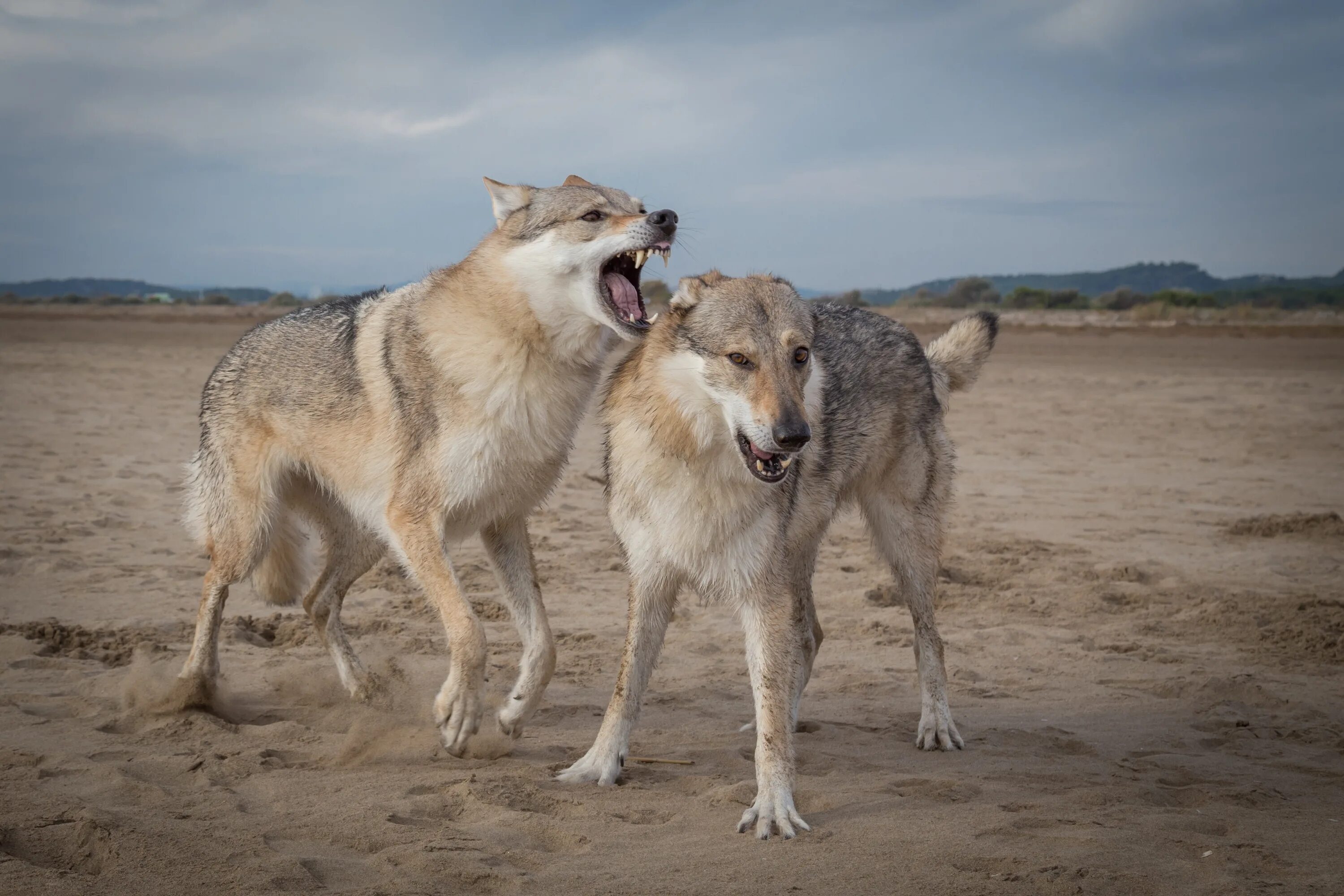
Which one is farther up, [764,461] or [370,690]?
[764,461]

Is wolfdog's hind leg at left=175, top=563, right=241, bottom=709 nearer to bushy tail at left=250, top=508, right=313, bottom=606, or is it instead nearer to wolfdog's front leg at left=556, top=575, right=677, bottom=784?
bushy tail at left=250, top=508, right=313, bottom=606

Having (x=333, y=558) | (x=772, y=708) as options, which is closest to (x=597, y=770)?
(x=772, y=708)

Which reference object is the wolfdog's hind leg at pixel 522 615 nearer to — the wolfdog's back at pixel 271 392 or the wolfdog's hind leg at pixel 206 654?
the wolfdog's back at pixel 271 392

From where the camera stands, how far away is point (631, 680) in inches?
176

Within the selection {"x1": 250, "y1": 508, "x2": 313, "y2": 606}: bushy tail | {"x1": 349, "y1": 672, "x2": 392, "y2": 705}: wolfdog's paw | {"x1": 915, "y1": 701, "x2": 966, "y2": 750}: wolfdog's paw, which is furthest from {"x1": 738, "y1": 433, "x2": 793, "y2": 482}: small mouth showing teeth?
{"x1": 250, "y1": 508, "x2": 313, "y2": 606}: bushy tail

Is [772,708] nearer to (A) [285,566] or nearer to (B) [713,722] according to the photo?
(B) [713,722]

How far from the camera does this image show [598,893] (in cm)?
332

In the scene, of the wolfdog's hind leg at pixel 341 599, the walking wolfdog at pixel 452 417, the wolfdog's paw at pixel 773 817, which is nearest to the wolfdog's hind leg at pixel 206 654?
the walking wolfdog at pixel 452 417

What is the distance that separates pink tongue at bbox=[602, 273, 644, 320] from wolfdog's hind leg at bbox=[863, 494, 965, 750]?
158cm

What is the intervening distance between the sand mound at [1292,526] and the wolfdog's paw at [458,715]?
6.78 meters

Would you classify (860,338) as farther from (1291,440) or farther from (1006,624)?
(1291,440)

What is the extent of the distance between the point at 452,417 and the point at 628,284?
95cm

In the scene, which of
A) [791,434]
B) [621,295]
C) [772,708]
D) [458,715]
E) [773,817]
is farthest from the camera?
[621,295]

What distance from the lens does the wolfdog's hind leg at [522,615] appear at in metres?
4.79
